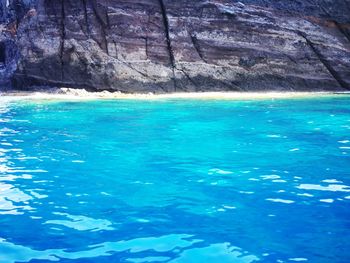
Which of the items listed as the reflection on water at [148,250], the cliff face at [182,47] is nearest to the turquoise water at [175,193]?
the reflection on water at [148,250]

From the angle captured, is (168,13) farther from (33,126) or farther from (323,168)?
(323,168)

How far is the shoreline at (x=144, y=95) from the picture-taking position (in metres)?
17.9

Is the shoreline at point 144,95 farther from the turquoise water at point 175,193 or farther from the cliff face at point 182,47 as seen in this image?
the turquoise water at point 175,193

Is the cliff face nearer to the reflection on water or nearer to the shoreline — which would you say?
the shoreline

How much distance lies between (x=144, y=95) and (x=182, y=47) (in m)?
2.86

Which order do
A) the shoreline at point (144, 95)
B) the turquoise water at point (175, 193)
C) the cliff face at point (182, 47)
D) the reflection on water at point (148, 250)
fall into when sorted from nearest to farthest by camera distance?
the reflection on water at point (148, 250) → the turquoise water at point (175, 193) → the shoreline at point (144, 95) → the cliff face at point (182, 47)

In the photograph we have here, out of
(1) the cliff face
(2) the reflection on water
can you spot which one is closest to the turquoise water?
(2) the reflection on water

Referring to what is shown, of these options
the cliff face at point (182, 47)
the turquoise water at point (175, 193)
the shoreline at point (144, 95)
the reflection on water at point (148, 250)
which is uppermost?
the cliff face at point (182, 47)

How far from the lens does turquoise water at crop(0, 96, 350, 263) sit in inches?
130

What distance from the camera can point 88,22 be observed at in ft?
67.6

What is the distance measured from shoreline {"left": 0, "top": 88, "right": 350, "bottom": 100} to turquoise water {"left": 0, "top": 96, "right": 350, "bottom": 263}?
27.6 feet

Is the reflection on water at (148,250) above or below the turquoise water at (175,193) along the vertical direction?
below

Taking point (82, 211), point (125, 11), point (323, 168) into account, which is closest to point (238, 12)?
point (125, 11)

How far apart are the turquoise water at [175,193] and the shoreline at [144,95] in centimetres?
842
